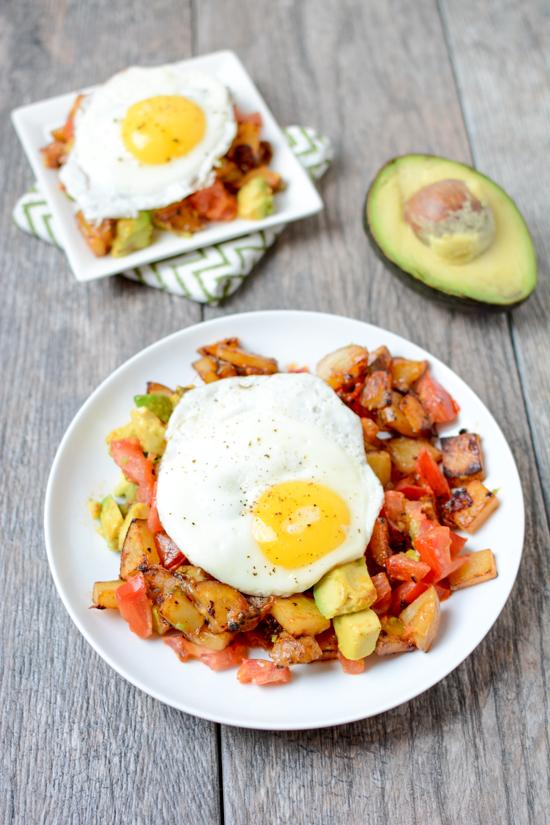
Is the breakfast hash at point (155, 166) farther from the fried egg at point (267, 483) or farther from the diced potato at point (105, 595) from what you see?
the diced potato at point (105, 595)

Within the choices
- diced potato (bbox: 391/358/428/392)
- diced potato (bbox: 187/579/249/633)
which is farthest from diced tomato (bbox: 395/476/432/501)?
diced potato (bbox: 187/579/249/633)

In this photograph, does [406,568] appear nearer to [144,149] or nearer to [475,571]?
[475,571]

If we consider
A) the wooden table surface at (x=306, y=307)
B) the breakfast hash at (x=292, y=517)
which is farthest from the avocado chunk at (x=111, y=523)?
the wooden table surface at (x=306, y=307)

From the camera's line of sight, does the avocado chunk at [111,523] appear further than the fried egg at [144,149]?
No

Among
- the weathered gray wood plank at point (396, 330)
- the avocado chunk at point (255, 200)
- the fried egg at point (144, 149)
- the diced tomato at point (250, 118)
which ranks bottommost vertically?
the weathered gray wood plank at point (396, 330)

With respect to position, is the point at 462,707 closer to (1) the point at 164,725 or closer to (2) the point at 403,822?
(2) the point at 403,822

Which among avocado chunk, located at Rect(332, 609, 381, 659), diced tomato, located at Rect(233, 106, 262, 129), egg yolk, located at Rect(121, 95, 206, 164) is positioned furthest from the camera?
diced tomato, located at Rect(233, 106, 262, 129)

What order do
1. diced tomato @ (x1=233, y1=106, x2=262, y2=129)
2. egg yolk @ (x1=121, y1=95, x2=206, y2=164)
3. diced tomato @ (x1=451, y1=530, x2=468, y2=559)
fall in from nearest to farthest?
diced tomato @ (x1=451, y1=530, x2=468, y2=559)
egg yolk @ (x1=121, y1=95, x2=206, y2=164)
diced tomato @ (x1=233, y1=106, x2=262, y2=129)

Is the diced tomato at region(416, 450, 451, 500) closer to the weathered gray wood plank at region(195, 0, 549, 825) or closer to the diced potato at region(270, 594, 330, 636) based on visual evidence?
the weathered gray wood plank at region(195, 0, 549, 825)
